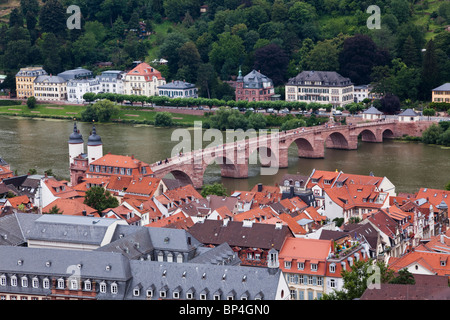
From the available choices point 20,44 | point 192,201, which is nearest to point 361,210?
point 192,201

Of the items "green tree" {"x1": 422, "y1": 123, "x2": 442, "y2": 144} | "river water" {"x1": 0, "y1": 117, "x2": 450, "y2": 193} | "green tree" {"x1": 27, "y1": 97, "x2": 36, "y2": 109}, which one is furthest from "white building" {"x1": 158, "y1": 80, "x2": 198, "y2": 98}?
"green tree" {"x1": 422, "y1": 123, "x2": 442, "y2": 144}

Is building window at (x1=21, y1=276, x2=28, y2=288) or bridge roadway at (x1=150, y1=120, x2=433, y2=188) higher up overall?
bridge roadway at (x1=150, y1=120, x2=433, y2=188)

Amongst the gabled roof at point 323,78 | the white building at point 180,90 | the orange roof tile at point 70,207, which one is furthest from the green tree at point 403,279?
the white building at point 180,90

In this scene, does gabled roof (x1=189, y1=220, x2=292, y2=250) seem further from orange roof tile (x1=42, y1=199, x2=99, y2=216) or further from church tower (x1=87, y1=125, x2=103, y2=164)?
church tower (x1=87, y1=125, x2=103, y2=164)

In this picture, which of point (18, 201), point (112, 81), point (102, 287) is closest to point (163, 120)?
point (112, 81)

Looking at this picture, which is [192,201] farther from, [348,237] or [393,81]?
[393,81]

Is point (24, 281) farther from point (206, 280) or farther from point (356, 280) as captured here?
point (356, 280)

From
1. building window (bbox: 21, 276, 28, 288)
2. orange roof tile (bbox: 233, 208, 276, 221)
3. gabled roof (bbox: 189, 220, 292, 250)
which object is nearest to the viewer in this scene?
building window (bbox: 21, 276, 28, 288)
